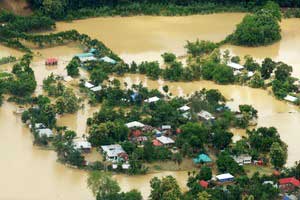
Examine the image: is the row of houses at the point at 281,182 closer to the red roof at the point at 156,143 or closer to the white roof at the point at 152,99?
the red roof at the point at 156,143

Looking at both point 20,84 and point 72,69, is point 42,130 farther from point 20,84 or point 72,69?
point 72,69

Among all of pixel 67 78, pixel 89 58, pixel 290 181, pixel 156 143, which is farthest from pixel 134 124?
pixel 89 58

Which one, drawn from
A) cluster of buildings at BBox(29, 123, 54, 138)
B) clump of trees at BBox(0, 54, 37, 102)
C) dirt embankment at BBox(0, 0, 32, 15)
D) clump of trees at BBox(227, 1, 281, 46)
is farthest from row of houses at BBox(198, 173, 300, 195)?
dirt embankment at BBox(0, 0, 32, 15)

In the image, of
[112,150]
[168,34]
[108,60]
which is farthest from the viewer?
[168,34]

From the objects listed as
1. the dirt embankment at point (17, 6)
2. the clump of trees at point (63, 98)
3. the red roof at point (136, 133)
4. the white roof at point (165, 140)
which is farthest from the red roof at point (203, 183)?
the dirt embankment at point (17, 6)

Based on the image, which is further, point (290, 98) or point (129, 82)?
point (129, 82)

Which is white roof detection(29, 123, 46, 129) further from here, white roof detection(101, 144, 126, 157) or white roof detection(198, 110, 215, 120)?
white roof detection(198, 110, 215, 120)
